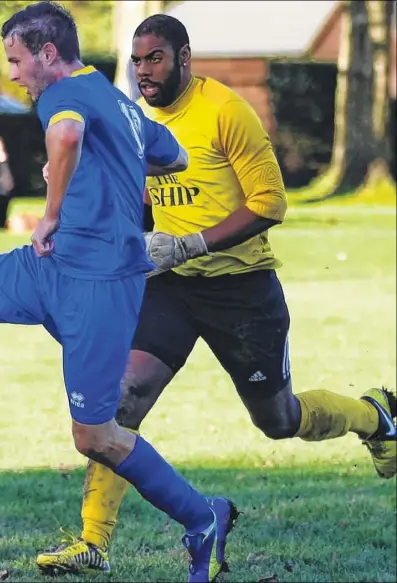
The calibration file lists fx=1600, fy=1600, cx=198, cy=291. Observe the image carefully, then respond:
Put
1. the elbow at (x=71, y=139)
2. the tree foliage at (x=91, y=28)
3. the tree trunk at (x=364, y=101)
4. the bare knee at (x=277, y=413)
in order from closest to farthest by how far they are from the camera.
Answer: the elbow at (x=71, y=139)
the bare knee at (x=277, y=413)
the tree trunk at (x=364, y=101)
the tree foliage at (x=91, y=28)

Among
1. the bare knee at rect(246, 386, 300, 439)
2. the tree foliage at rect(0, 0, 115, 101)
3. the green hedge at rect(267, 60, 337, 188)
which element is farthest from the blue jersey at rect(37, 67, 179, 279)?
the green hedge at rect(267, 60, 337, 188)

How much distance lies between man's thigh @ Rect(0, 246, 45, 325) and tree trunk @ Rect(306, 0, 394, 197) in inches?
1022

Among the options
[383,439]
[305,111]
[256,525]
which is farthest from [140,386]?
[305,111]

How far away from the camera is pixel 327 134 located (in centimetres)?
3444

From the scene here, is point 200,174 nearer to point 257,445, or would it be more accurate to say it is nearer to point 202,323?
point 202,323

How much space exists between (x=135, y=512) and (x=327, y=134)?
28025 mm

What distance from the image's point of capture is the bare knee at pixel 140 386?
19.0 ft

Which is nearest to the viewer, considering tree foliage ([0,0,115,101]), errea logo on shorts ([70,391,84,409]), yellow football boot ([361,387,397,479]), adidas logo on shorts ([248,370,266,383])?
errea logo on shorts ([70,391,84,409])

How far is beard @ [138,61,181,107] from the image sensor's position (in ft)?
17.9

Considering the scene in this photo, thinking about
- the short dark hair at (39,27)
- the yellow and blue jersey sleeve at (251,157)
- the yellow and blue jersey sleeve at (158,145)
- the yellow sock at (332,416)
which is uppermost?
the short dark hair at (39,27)

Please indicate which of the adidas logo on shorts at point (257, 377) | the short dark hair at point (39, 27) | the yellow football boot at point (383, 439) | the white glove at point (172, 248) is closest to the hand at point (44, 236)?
the short dark hair at point (39, 27)

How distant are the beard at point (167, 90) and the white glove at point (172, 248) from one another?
18.5 inches

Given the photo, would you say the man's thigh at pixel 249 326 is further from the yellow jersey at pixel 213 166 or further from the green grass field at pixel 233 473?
the green grass field at pixel 233 473

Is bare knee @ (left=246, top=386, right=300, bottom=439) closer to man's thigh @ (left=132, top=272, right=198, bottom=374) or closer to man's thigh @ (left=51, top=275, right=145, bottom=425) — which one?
man's thigh @ (left=132, top=272, right=198, bottom=374)
